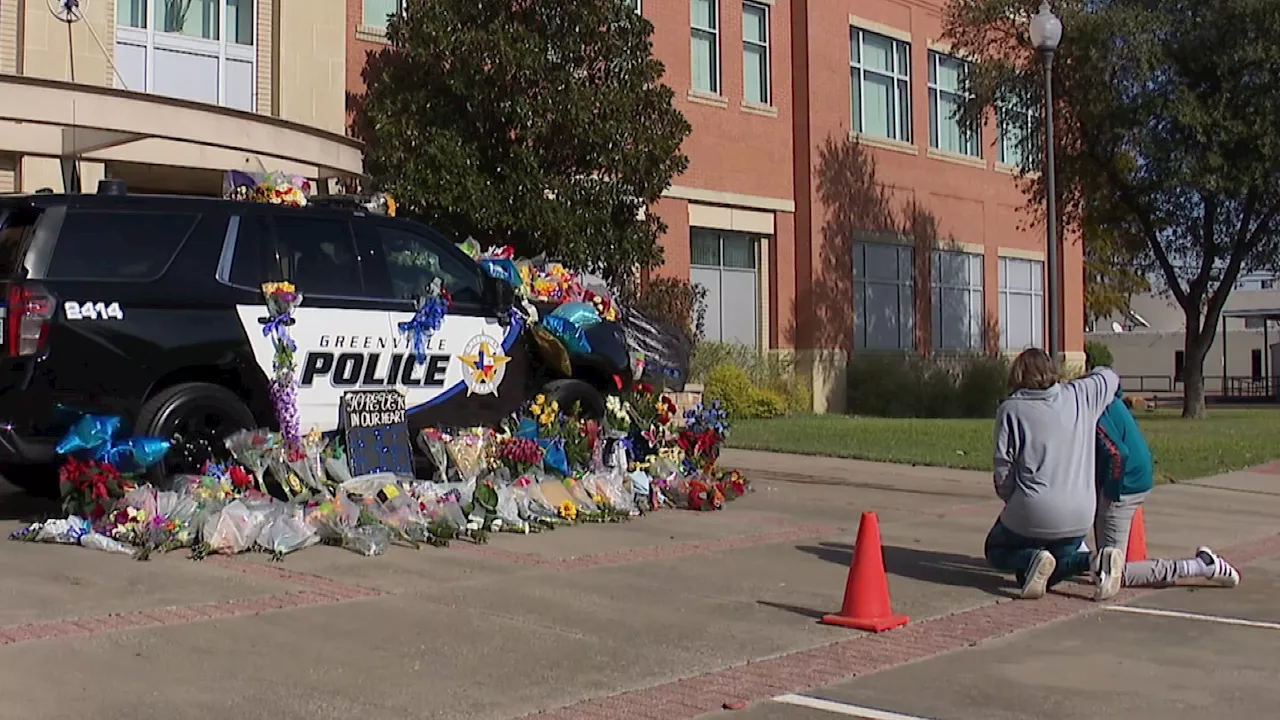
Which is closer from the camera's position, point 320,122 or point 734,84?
point 320,122

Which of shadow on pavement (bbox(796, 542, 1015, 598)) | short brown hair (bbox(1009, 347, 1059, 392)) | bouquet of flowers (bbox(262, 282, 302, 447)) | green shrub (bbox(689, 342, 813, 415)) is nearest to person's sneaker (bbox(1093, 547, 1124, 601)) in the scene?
shadow on pavement (bbox(796, 542, 1015, 598))

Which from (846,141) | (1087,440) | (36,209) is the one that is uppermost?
(846,141)

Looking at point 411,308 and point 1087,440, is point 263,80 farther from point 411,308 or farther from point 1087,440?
point 1087,440

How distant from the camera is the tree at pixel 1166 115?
24156mm

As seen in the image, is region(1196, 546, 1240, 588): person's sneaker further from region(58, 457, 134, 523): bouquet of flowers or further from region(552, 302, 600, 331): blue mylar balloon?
region(58, 457, 134, 523): bouquet of flowers

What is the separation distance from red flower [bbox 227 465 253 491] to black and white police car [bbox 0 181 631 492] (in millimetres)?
399

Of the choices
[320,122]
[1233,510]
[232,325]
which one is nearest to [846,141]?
[320,122]

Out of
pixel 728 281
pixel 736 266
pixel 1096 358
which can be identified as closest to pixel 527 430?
pixel 1096 358

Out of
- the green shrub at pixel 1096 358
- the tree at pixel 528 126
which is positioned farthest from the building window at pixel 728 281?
the tree at pixel 528 126

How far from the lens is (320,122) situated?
62.7 feet

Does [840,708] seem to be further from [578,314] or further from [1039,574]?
[578,314]

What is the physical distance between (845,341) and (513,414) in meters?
19.0

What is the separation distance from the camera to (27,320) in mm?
8656

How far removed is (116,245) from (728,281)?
19.0 metres
